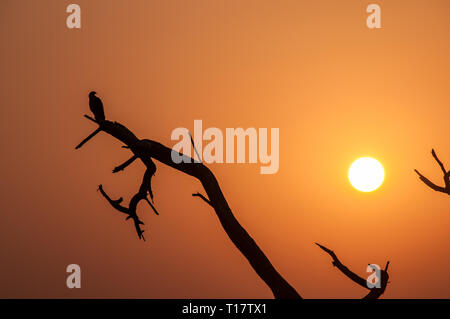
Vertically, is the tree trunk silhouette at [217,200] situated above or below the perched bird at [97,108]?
below

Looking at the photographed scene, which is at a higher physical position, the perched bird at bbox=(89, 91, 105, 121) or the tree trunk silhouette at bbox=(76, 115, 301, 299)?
the perched bird at bbox=(89, 91, 105, 121)

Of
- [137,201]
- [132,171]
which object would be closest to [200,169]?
[137,201]

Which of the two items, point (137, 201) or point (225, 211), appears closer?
point (225, 211)

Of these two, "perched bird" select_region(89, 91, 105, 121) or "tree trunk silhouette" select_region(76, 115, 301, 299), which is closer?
"tree trunk silhouette" select_region(76, 115, 301, 299)

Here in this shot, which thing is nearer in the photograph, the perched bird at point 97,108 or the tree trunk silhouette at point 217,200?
the tree trunk silhouette at point 217,200

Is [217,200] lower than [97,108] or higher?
lower

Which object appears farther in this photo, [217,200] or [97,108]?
[97,108]
